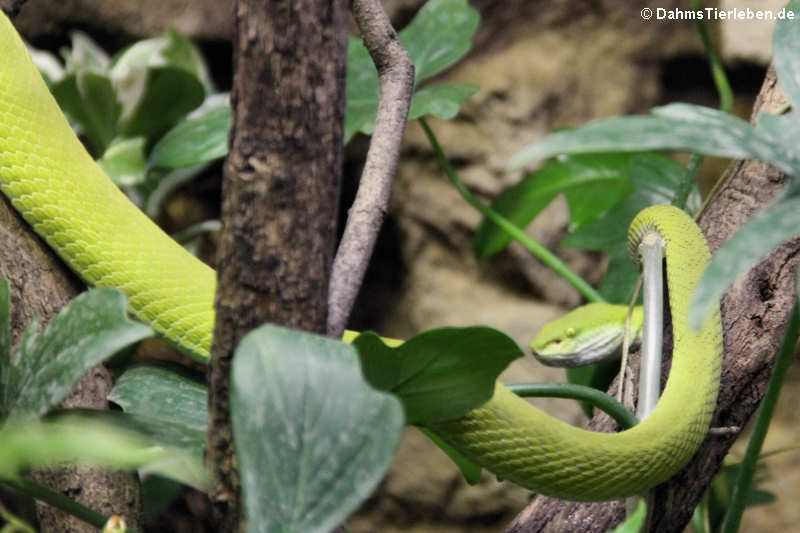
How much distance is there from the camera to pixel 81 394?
110 centimetres

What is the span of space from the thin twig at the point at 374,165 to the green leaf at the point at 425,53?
→ 595 mm

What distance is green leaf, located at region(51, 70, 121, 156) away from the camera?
5.81 ft

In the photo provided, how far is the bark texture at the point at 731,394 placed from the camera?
110cm

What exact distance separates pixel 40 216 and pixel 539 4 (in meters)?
1.98

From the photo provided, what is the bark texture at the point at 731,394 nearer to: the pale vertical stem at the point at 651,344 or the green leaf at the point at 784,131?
the pale vertical stem at the point at 651,344

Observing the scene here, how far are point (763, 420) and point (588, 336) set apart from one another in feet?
2.59

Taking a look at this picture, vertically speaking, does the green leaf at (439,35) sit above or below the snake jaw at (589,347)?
above

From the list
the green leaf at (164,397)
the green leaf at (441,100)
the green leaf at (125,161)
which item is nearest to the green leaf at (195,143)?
the green leaf at (125,161)

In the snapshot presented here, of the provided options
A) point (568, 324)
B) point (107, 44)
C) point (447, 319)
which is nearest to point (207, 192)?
point (107, 44)

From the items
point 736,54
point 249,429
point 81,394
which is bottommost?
point 81,394

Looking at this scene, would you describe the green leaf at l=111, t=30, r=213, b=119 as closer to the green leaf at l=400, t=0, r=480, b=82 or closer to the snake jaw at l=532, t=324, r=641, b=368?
the green leaf at l=400, t=0, r=480, b=82

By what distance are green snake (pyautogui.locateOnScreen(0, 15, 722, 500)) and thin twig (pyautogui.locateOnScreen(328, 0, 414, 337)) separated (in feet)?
1.03

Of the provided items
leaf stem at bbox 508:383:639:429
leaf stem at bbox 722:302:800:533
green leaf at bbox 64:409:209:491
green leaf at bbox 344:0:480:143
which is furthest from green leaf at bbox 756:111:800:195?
green leaf at bbox 344:0:480:143

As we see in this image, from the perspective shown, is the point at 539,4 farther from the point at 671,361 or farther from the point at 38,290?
the point at 38,290
